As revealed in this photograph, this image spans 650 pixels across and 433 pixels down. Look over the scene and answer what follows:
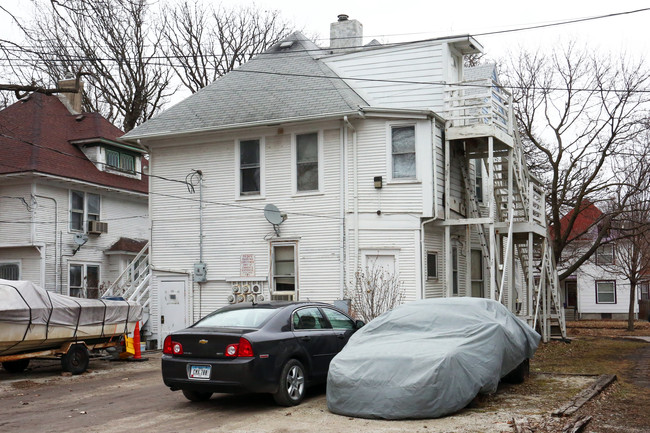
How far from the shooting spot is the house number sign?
20.3 metres

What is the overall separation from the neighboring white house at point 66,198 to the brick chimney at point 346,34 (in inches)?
328

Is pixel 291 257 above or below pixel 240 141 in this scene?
below

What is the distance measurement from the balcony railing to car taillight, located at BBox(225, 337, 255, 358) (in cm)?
1101

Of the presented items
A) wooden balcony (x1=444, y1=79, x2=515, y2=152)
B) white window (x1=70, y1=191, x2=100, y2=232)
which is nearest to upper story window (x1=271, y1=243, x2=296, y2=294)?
wooden balcony (x1=444, y1=79, x2=515, y2=152)

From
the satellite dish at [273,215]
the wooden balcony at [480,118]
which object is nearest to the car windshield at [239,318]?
the satellite dish at [273,215]

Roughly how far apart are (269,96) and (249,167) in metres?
2.28

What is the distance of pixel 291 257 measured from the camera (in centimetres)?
1998

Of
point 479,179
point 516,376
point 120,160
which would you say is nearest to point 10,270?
point 120,160

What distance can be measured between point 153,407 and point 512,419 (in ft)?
16.8

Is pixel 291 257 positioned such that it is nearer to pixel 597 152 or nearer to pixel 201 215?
pixel 201 215

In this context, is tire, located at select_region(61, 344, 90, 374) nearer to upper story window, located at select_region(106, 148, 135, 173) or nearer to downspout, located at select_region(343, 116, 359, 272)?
downspout, located at select_region(343, 116, 359, 272)

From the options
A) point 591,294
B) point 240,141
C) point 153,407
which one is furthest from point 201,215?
point 591,294

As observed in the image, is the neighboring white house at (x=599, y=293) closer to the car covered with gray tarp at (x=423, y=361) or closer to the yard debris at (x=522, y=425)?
the car covered with gray tarp at (x=423, y=361)

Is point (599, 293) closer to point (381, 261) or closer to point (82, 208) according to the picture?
point (381, 261)
